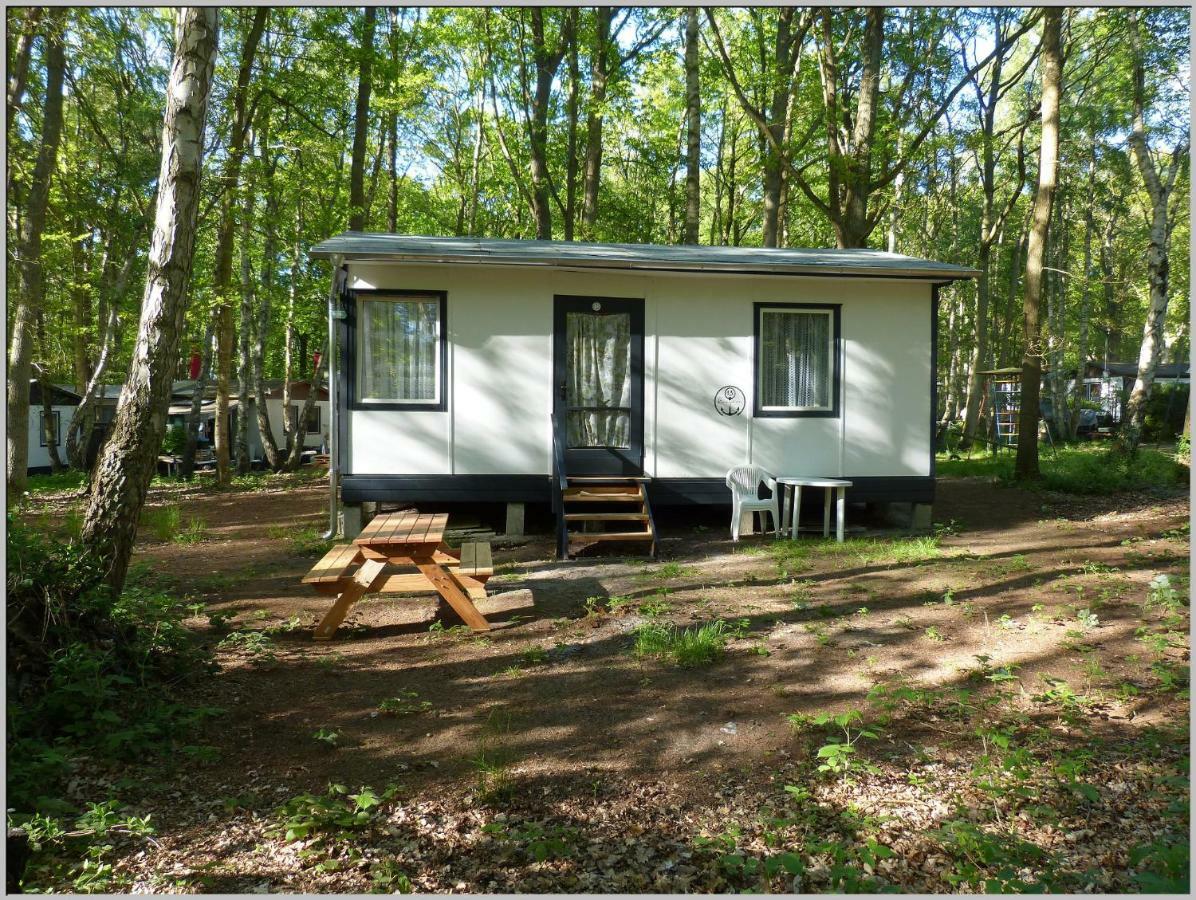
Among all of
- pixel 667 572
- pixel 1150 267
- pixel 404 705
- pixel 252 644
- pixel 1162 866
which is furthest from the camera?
pixel 1150 267

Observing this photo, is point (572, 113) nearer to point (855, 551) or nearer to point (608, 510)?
point (608, 510)

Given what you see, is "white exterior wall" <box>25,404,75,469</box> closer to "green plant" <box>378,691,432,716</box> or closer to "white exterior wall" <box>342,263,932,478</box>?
"white exterior wall" <box>342,263,932,478</box>

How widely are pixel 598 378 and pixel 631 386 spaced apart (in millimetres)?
409

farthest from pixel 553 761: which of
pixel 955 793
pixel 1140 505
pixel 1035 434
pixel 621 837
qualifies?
pixel 1035 434

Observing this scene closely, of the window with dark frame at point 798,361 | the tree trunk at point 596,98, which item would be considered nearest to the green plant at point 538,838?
the window with dark frame at point 798,361

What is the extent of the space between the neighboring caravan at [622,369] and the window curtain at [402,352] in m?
0.02

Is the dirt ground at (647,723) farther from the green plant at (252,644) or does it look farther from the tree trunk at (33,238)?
the tree trunk at (33,238)

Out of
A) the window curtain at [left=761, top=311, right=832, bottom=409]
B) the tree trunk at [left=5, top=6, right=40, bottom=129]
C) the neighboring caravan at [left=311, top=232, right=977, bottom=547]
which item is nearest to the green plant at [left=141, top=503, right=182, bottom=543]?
the neighboring caravan at [left=311, top=232, right=977, bottom=547]

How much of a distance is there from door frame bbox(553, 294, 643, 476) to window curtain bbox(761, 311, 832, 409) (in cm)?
156

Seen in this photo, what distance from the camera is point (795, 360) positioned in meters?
9.38

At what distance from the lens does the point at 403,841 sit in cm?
280

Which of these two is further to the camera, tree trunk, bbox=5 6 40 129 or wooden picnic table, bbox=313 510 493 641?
tree trunk, bbox=5 6 40 129

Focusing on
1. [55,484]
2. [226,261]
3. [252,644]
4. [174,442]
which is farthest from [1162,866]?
[174,442]

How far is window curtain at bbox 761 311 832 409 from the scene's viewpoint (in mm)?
9328
